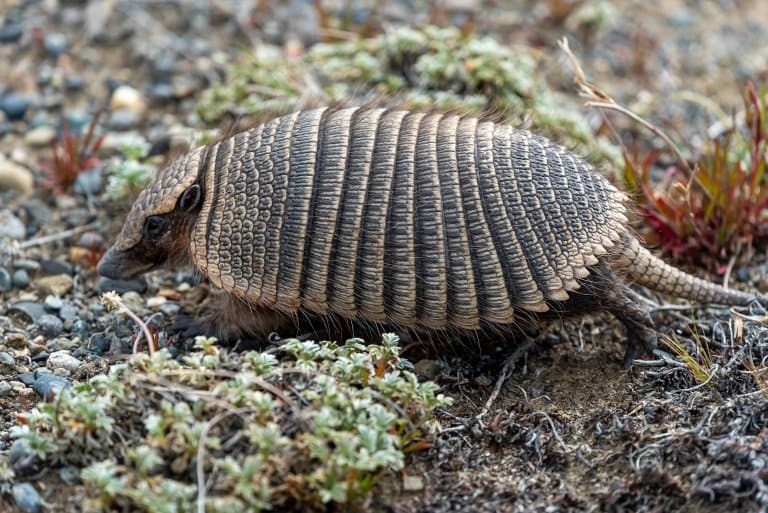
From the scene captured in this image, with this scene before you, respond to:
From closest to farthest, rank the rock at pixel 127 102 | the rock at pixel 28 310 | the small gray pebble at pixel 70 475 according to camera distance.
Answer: the small gray pebble at pixel 70 475, the rock at pixel 28 310, the rock at pixel 127 102

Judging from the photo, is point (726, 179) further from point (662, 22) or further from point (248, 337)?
point (662, 22)

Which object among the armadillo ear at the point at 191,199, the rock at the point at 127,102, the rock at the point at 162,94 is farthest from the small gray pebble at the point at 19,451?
the rock at the point at 162,94

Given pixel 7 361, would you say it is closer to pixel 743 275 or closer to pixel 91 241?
pixel 91 241

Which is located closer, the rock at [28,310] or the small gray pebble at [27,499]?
the small gray pebble at [27,499]

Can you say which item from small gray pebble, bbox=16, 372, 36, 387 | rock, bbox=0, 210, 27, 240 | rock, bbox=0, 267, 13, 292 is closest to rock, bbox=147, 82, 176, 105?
rock, bbox=0, 210, 27, 240

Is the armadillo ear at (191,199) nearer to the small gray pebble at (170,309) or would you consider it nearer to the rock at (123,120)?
the small gray pebble at (170,309)

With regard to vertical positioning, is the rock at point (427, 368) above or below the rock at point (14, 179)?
below

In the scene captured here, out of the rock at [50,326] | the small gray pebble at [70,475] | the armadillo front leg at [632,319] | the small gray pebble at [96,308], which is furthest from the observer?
the small gray pebble at [96,308]

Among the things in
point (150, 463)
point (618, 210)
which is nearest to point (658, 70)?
point (618, 210)
